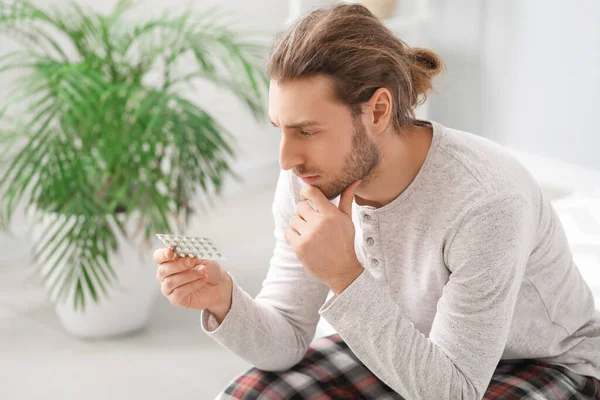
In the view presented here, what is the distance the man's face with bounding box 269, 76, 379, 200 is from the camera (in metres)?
1.25

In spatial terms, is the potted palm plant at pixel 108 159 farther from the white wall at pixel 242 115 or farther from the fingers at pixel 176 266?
the fingers at pixel 176 266

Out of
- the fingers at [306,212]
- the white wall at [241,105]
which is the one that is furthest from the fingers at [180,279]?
the white wall at [241,105]

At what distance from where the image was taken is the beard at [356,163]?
4.20 ft

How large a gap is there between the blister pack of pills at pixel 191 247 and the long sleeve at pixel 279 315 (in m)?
0.14

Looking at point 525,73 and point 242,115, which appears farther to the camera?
point 242,115

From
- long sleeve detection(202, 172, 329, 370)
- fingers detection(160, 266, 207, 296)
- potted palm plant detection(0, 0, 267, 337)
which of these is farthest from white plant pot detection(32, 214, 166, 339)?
fingers detection(160, 266, 207, 296)

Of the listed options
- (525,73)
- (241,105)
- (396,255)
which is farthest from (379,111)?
(241,105)

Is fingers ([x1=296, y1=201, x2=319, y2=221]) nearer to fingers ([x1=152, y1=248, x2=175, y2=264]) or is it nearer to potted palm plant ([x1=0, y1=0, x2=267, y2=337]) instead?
fingers ([x1=152, y1=248, x2=175, y2=264])

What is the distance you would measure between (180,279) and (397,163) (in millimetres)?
365

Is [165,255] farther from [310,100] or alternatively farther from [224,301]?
[310,100]

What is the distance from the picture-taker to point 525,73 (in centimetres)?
295

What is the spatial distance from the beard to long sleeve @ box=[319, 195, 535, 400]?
140mm

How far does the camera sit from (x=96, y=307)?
7.61 ft

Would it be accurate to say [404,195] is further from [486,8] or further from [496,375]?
[486,8]
